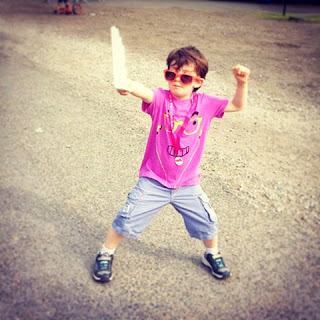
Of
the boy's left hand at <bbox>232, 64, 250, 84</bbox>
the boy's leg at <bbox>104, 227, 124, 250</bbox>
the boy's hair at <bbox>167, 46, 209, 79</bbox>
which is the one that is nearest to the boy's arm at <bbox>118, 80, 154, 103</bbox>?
the boy's hair at <bbox>167, 46, 209, 79</bbox>

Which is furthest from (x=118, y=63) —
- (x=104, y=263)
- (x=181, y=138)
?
(x=104, y=263)

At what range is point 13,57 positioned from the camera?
285 inches

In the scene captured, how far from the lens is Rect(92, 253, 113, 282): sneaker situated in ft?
7.82

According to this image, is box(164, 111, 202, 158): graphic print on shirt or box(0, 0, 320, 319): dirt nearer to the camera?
box(164, 111, 202, 158): graphic print on shirt

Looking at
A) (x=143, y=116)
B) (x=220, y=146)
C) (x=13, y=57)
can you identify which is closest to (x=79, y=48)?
(x=13, y=57)

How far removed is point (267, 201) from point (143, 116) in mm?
2257

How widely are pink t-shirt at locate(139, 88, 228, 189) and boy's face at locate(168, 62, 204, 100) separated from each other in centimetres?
5

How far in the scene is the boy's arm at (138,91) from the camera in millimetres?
1839

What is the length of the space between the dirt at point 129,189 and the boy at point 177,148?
33 cm

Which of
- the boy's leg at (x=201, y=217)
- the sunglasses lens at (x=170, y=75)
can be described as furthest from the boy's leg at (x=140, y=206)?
the sunglasses lens at (x=170, y=75)

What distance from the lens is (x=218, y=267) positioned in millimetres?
2465

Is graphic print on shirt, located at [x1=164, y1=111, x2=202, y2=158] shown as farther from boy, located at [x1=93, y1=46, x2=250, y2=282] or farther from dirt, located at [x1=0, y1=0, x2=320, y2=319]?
dirt, located at [x1=0, y1=0, x2=320, y2=319]

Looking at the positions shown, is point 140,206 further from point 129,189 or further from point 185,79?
point 129,189

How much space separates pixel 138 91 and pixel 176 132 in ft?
1.23
